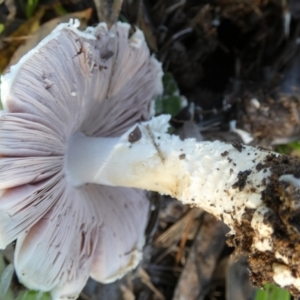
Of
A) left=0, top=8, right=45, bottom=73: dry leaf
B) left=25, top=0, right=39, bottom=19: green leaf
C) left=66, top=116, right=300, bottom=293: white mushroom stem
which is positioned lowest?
left=66, top=116, right=300, bottom=293: white mushroom stem

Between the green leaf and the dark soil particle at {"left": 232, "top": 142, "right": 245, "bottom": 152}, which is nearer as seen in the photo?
the dark soil particle at {"left": 232, "top": 142, "right": 245, "bottom": 152}

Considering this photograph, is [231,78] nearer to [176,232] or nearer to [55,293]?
[176,232]

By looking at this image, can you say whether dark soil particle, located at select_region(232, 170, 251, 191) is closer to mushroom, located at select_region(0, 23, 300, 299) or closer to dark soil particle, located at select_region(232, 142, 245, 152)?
mushroom, located at select_region(0, 23, 300, 299)

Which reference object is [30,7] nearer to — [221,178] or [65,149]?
[65,149]

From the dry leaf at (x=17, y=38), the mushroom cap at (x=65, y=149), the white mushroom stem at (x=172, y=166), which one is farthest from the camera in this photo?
the dry leaf at (x=17, y=38)

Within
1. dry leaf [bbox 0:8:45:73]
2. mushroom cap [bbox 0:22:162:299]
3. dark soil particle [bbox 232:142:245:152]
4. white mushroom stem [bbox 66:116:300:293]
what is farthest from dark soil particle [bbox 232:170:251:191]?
dry leaf [bbox 0:8:45:73]

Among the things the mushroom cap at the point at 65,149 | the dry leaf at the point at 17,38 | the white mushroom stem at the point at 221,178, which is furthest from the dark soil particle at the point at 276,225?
the dry leaf at the point at 17,38

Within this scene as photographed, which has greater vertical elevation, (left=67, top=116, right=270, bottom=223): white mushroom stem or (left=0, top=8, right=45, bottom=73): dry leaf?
(left=0, top=8, right=45, bottom=73): dry leaf

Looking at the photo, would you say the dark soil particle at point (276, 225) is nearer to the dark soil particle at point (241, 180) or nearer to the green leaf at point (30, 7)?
the dark soil particle at point (241, 180)

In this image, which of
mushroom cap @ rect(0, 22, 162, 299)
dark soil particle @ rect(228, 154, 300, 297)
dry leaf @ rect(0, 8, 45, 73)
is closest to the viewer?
dark soil particle @ rect(228, 154, 300, 297)
